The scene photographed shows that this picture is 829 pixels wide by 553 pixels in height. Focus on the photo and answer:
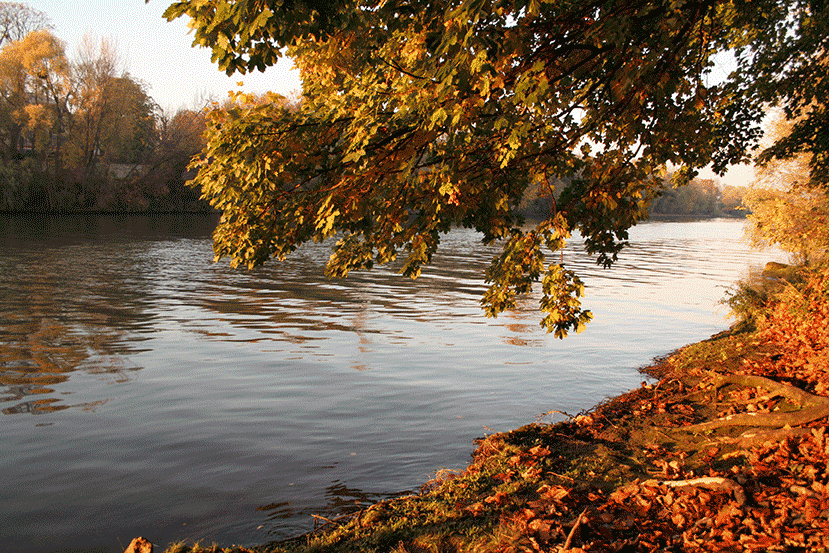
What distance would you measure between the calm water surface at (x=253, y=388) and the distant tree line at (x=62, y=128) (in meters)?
43.0

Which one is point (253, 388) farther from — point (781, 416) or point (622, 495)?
point (781, 416)

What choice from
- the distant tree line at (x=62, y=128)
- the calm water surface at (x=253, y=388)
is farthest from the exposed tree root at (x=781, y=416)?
the distant tree line at (x=62, y=128)

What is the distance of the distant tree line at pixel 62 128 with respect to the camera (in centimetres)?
6278

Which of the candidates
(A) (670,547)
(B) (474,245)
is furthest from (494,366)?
(B) (474,245)

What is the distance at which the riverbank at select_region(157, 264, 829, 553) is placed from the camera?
16.5 feet

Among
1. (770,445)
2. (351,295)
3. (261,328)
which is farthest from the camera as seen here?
(351,295)

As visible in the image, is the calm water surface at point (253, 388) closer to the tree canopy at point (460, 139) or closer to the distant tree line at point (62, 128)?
the tree canopy at point (460, 139)

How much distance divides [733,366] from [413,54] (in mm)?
9181

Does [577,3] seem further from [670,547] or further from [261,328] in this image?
[261,328]

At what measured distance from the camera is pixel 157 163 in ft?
260

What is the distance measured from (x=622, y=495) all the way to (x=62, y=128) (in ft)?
258

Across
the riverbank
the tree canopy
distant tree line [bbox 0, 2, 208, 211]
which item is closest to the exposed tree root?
the riverbank

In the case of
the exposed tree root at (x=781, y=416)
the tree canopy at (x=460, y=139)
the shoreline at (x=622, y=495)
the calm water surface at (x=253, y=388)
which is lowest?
the calm water surface at (x=253, y=388)

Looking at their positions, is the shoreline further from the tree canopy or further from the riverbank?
the tree canopy
